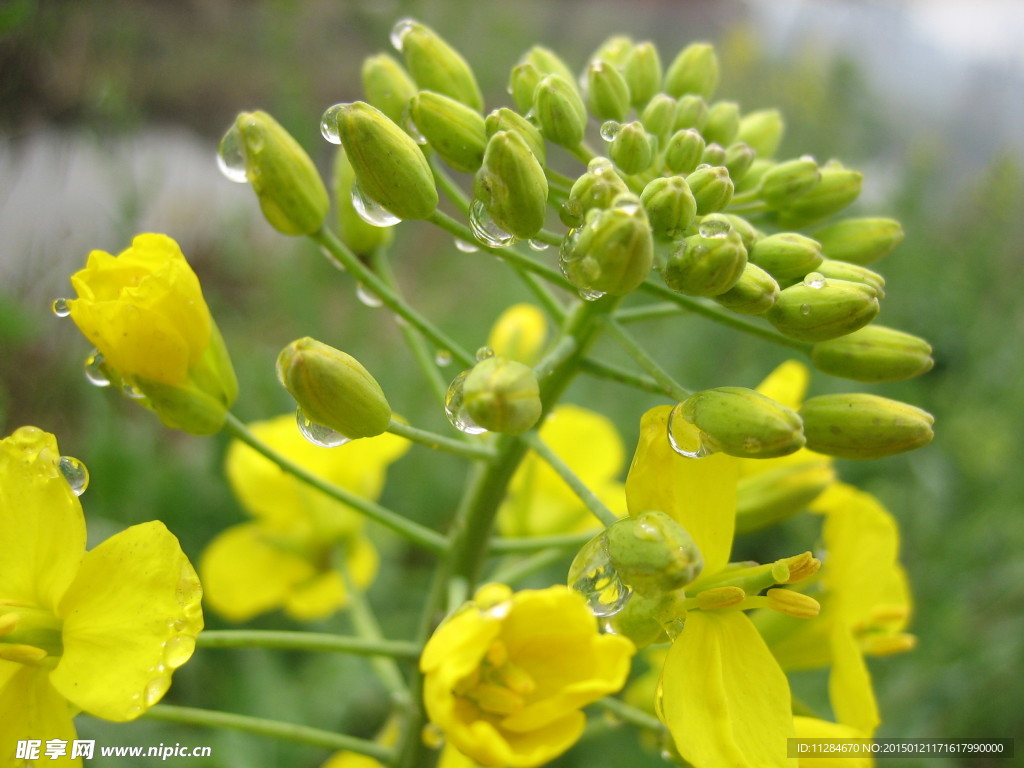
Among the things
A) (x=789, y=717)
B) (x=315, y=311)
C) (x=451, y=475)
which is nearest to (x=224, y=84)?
(x=315, y=311)

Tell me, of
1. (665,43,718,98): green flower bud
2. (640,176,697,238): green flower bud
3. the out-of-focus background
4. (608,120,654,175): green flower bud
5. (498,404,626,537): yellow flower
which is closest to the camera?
(640,176,697,238): green flower bud

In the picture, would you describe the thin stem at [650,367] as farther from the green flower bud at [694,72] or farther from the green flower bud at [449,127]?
the green flower bud at [694,72]

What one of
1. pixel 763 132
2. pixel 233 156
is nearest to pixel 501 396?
A: pixel 233 156

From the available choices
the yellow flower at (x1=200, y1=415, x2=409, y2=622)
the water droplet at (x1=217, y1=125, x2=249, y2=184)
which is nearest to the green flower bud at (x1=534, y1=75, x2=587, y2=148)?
the water droplet at (x1=217, y1=125, x2=249, y2=184)

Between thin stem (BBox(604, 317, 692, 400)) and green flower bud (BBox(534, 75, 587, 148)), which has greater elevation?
green flower bud (BBox(534, 75, 587, 148))

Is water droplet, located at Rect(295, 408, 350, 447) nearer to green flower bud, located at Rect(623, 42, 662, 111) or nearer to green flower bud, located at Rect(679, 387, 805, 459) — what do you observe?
green flower bud, located at Rect(679, 387, 805, 459)

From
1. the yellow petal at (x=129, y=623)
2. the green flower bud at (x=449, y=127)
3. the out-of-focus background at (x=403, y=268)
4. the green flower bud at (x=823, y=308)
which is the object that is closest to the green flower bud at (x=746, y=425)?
the green flower bud at (x=823, y=308)

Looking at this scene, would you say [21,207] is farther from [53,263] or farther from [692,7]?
[692,7]
